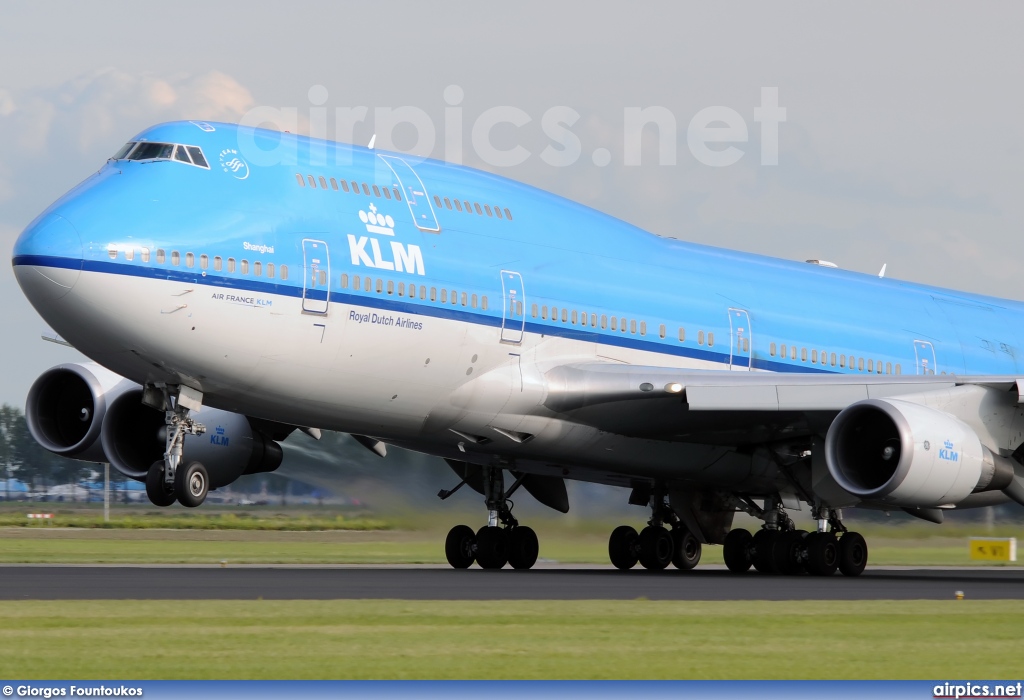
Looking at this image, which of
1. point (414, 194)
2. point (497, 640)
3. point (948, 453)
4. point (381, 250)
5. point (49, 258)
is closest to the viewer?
point (497, 640)

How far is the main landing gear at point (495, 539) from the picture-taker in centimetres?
2492

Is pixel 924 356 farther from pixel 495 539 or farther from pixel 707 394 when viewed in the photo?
pixel 495 539

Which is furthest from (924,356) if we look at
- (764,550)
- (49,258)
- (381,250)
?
(49,258)

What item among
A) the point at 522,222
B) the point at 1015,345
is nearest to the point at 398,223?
the point at 522,222

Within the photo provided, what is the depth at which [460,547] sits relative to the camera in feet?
82.9

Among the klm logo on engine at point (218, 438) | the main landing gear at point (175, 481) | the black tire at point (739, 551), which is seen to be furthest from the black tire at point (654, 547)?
the main landing gear at point (175, 481)

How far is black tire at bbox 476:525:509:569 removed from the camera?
81.7 ft

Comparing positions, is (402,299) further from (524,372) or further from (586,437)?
(586,437)

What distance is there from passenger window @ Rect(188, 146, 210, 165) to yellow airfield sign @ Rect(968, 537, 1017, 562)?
790 inches

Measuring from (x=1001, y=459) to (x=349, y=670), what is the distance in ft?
48.1

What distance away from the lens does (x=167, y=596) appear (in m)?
→ 15.4

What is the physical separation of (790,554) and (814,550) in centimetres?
44

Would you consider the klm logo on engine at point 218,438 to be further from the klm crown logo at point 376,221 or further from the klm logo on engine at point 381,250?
the klm crown logo at point 376,221

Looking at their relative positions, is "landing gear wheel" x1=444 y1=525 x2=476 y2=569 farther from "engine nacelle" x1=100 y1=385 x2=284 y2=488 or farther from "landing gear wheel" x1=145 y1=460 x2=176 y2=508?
"landing gear wheel" x1=145 y1=460 x2=176 y2=508
